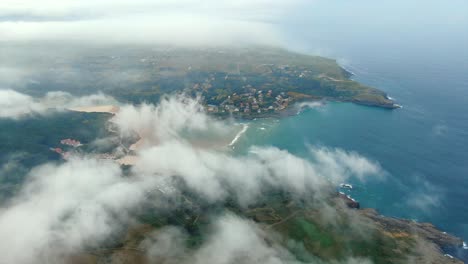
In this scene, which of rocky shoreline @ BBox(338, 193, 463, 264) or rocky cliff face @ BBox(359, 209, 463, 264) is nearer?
rocky cliff face @ BBox(359, 209, 463, 264)

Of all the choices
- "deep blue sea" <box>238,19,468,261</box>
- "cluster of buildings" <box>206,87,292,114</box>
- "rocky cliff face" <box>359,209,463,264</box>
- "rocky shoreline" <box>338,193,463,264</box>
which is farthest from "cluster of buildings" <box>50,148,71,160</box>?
"rocky cliff face" <box>359,209,463,264</box>

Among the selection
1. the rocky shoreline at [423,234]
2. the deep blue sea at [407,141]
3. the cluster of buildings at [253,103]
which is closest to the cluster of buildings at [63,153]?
the deep blue sea at [407,141]

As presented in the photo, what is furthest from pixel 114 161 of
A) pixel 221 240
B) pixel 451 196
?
pixel 451 196

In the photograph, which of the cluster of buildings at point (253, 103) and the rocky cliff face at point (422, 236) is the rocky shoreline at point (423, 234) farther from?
the cluster of buildings at point (253, 103)

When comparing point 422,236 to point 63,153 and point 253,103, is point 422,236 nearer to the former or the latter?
point 253,103

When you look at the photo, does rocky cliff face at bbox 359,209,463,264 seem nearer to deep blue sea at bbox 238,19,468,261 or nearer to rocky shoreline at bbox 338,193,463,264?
rocky shoreline at bbox 338,193,463,264

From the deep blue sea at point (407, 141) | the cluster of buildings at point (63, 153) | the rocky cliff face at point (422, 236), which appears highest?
the deep blue sea at point (407, 141)

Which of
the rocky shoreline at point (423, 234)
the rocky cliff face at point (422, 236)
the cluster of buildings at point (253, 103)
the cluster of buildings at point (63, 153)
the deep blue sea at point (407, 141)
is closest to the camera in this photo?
the rocky cliff face at point (422, 236)

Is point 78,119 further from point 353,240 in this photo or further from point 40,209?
point 353,240
